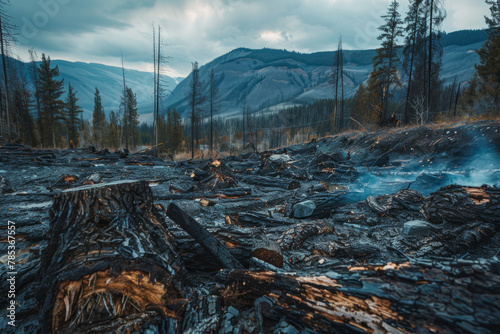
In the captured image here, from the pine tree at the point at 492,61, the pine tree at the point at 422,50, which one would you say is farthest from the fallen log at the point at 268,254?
the pine tree at the point at 492,61

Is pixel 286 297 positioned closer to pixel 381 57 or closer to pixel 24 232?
pixel 24 232

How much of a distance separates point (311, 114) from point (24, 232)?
281ft

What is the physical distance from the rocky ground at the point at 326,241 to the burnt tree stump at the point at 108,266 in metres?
0.30

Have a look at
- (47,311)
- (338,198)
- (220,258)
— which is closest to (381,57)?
(338,198)

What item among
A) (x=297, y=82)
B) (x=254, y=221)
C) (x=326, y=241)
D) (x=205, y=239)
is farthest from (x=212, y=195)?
(x=297, y=82)

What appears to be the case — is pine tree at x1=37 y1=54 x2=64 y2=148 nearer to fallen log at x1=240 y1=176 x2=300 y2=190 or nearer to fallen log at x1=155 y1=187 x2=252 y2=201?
fallen log at x1=155 y1=187 x2=252 y2=201

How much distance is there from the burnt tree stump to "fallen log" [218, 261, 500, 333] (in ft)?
2.36

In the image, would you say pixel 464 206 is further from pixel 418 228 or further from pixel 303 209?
pixel 303 209

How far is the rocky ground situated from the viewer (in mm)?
1456

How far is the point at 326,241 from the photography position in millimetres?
4094

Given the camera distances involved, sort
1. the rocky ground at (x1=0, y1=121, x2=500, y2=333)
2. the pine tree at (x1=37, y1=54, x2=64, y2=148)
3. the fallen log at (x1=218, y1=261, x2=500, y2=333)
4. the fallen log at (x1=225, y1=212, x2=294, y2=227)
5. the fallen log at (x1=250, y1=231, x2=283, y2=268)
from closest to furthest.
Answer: the fallen log at (x1=218, y1=261, x2=500, y2=333) → the rocky ground at (x1=0, y1=121, x2=500, y2=333) → the fallen log at (x1=250, y1=231, x2=283, y2=268) → the fallen log at (x1=225, y1=212, x2=294, y2=227) → the pine tree at (x1=37, y1=54, x2=64, y2=148)

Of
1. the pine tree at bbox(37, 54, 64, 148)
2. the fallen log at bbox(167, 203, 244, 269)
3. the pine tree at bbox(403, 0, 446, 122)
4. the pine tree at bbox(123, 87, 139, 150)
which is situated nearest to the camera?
the fallen log at bbox(167, 203, 244, 269)

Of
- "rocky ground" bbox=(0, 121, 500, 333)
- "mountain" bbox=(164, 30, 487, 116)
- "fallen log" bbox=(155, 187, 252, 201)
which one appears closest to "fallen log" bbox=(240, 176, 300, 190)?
"rocky ground" bbox=(0, 121, 500, 333)

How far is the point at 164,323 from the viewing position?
1.81 m
